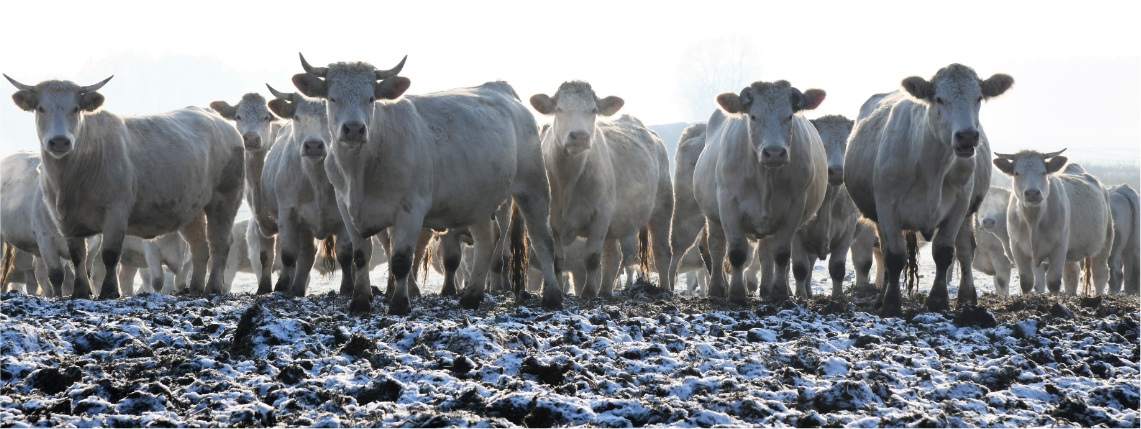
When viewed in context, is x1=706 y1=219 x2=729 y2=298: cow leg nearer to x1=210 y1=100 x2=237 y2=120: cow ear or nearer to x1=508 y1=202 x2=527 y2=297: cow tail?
x1=508 y1=202 x2=527 y2=297: cow tail

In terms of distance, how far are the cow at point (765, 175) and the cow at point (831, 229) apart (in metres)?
1.35

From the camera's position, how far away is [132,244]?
18.0 meters

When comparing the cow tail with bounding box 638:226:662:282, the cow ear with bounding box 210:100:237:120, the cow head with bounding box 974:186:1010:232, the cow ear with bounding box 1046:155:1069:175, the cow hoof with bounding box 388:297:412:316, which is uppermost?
the cow ear with bounding box 210:100:237:120

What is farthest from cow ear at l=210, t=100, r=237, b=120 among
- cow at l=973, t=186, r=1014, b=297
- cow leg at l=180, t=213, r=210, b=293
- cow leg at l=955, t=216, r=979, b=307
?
cow at l=973, t=186, r=1014, b=297

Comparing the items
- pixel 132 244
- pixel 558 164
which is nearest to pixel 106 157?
pixel 558 164

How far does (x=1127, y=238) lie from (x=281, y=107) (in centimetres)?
1679

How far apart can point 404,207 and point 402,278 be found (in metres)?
0.60

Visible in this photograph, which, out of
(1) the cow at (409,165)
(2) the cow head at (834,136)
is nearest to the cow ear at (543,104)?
(1) the cow at (409,165)

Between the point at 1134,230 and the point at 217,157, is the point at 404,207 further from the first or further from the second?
the point at 1134,230

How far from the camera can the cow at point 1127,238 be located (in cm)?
1762

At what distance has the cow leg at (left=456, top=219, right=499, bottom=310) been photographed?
8.55 meters

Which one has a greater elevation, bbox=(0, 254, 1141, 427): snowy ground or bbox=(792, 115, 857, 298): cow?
bbox=(792, 115, 857, 298): cow

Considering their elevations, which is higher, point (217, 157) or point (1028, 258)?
point (217, 157)

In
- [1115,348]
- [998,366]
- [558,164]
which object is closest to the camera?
[998,366]
